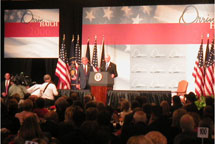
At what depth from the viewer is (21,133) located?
3559 mm

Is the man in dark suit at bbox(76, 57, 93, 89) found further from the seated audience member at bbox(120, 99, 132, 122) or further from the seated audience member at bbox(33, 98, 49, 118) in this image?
the seated audience member at bbox(33, 98, 49, 118)

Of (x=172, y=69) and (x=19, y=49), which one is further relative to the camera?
(x=19, y=49)

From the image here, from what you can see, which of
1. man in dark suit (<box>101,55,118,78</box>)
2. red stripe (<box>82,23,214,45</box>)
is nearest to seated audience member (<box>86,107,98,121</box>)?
man in dark suit (<box>101,55,118,78</box>)

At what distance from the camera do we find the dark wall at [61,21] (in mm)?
13125

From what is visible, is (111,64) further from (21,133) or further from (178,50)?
(21,133)

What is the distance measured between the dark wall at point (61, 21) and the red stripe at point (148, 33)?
547 millimetres

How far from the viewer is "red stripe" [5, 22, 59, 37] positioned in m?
13.6

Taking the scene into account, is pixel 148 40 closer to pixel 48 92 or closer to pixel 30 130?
pixel 48 92

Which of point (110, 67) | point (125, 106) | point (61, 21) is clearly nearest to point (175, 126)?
point (125, 106)

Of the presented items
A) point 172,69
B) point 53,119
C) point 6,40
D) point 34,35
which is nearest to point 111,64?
point 172,69

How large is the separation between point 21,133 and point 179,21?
982 cm

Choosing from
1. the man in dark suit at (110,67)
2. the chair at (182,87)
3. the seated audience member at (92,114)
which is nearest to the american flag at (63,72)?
the man in dark suit at (110,67)

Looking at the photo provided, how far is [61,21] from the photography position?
1339 centimetres

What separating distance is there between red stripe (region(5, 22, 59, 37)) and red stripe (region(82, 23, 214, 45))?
1.35 m
